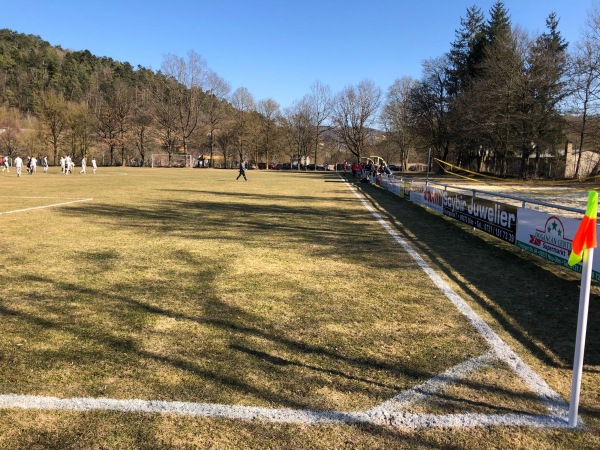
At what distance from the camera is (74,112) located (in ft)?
235

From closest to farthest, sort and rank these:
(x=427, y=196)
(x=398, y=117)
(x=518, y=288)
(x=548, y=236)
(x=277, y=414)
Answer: (x=277, y=414) → (x=518, y=288) → (x=548, y=236) → (x=427, y=196) → (x=398, y=117)

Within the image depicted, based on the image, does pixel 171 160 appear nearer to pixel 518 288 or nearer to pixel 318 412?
pixel 518 288

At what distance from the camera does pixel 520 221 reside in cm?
858

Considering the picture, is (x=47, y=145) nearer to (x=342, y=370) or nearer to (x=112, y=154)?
(x=112, y=154)

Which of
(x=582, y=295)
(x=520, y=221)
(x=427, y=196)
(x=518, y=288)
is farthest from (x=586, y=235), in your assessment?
(x=427, y=196)

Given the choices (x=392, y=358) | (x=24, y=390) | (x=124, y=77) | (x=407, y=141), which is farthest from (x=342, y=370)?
(x=124, y=77)

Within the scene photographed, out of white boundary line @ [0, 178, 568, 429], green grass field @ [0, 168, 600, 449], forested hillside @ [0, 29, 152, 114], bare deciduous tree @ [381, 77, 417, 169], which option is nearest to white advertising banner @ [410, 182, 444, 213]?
green grass field @ [0, 168, 600, 449]

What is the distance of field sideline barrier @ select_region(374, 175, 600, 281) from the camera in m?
6.96

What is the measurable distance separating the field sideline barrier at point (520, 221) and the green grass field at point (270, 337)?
1.27 ft

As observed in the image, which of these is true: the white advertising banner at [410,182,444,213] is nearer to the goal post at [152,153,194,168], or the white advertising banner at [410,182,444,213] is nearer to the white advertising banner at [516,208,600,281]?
the white advertising banner at [516,208,600,281]

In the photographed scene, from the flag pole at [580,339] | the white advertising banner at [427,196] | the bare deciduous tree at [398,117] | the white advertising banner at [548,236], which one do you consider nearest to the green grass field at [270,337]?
the flag pole at [580,339]

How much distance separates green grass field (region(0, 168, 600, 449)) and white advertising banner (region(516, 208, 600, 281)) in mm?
311

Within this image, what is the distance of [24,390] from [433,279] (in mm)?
5505

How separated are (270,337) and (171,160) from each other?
262 ft
